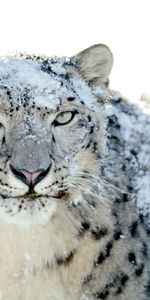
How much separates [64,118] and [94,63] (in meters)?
0.52

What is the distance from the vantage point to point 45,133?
15.1 ft

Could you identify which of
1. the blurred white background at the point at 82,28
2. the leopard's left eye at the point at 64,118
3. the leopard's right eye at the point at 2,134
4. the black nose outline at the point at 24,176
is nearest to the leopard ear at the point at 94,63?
the leopard's left eye at the point at 64,118

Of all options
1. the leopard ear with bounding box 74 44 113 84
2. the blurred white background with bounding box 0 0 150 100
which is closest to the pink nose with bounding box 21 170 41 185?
the leopard ear with bounding box 74 44 113 84

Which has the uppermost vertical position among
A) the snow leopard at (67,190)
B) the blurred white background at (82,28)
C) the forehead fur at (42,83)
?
the blurred white background at (82,28)

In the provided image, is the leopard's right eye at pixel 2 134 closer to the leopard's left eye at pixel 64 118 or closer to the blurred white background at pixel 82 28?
the leopard's left eye at pixel 64 118

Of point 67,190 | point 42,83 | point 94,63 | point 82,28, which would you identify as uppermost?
point 82,28

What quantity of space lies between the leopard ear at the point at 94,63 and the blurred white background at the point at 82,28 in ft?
10.3

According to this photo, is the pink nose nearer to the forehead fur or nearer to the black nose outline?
the black nose outline

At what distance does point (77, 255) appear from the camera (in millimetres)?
5137

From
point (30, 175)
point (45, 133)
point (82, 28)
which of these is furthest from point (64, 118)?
point (82, 28)

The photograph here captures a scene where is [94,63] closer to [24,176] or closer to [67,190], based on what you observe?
[67,190]

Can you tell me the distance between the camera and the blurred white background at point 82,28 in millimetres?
8980

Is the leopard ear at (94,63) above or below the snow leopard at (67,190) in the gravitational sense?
above

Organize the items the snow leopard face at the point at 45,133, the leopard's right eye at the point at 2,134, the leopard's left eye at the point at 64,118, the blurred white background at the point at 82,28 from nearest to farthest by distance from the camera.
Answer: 1. the snow leopard face at the point at 45,133
2. the leopard's right eye at the point at 2,134
3. the leopard's left eye at the point at 64,118
4. the blurred white background at the point at 82,28
